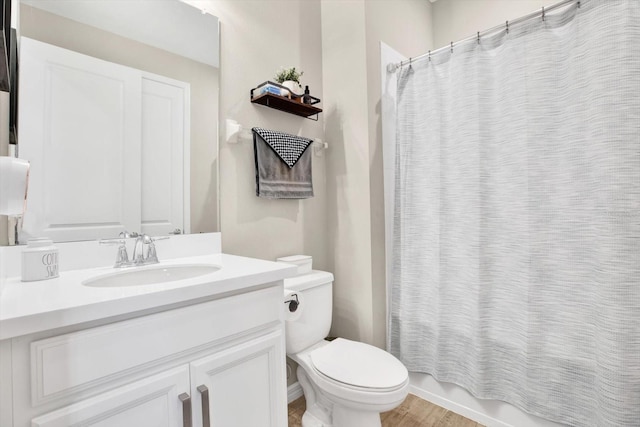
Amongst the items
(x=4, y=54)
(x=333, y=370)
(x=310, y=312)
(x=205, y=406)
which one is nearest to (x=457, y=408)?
(x=333, y=370)

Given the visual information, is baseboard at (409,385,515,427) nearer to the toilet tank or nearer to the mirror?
the toilet tank

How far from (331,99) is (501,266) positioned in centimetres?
140

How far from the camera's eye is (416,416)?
1.69m

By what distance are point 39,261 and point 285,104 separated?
129 cm

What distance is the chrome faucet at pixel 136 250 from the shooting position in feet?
3.92

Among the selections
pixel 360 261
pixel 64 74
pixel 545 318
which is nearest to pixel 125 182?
pixel 64 74

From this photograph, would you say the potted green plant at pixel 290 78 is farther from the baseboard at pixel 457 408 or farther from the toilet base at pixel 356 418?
the baseboard at pixel 457 408

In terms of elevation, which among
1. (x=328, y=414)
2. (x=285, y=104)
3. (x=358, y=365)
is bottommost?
(x=328, y=414)

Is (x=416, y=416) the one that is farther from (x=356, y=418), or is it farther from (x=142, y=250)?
(x=142, y=250)

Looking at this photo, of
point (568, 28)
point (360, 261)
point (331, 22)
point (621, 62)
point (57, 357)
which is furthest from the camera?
point (331, 22)

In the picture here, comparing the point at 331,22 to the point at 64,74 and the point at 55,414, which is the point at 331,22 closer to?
the point at 64,74

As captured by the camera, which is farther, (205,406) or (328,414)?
(328,414)

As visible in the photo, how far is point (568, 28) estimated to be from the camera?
4.53ft

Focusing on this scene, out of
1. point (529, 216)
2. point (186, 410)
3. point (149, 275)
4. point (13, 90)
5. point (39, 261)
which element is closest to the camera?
point (186, 410)
